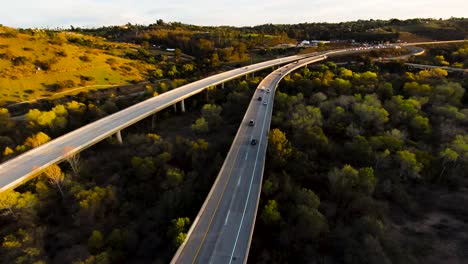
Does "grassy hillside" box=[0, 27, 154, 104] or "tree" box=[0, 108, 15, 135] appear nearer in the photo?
"tree" box=[0, 108, 15, 135]

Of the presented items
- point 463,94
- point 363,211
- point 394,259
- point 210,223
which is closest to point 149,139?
point 210,223

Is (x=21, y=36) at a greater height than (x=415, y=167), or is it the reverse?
(x=21, y=36)

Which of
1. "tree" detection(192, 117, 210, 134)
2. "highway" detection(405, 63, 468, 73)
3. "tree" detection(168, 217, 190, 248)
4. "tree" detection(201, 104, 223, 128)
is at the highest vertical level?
"highway" detection(405, 63, 468, 73)

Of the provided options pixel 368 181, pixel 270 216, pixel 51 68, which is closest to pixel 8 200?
pixel 270 216

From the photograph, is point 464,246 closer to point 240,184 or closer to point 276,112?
point 240,184

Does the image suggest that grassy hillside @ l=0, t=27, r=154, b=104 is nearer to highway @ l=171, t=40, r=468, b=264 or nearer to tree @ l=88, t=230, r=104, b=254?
tree @ l=88, t=230, r=104, b=254

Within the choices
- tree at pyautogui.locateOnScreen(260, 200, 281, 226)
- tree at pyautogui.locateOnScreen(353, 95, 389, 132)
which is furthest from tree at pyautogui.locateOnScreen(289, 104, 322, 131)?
tree at pyautogui.locateOnScreen(260, 200, 281, 226)

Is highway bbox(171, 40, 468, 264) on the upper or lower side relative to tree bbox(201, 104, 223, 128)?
lower
